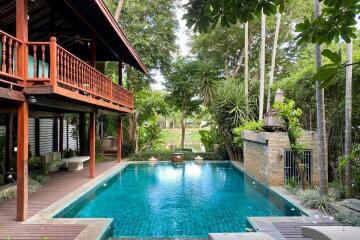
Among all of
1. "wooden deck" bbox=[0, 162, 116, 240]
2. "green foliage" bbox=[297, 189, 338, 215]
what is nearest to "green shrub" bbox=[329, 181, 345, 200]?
"green foliage" bbox=[297, 189, 338, 215]

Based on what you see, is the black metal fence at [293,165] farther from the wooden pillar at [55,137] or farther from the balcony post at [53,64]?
the wooden pillar at [55,137]

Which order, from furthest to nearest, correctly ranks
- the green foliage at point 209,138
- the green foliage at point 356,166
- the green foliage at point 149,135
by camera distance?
the green foliage at point 149,135 → the green foliage at point 209,138 → the green foliage at point 356,166

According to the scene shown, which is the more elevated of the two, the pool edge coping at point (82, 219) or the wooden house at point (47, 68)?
the wooden house at point (47, 68)

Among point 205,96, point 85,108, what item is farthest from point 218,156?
point 85,108

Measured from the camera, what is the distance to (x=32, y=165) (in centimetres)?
1300

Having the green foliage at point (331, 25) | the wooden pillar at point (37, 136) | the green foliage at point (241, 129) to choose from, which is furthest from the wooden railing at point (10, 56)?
the wooden pillar at point (37, 136)

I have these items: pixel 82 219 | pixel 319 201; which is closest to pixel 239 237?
pixel 82 219

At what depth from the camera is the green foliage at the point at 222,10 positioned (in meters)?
2.23

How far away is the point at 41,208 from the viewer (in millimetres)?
7816

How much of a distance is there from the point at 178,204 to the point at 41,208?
3.39 meters

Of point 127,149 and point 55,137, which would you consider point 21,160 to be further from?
point 127,149

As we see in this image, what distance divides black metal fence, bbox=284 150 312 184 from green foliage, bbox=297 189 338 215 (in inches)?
103

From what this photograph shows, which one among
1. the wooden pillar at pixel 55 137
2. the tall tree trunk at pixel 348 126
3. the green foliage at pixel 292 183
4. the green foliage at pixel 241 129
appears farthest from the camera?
the wooden pillar at pixel 55 137

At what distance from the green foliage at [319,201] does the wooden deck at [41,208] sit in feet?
16.0
